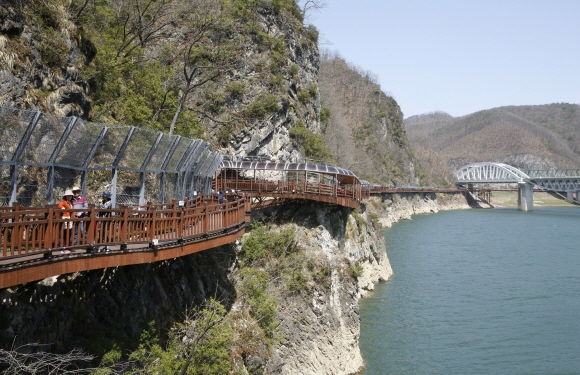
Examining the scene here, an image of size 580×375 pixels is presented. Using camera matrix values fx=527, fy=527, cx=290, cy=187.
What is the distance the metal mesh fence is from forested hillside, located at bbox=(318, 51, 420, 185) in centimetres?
9260

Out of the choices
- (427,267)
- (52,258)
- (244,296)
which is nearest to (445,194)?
(427,267)

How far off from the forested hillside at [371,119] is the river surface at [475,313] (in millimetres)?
60108

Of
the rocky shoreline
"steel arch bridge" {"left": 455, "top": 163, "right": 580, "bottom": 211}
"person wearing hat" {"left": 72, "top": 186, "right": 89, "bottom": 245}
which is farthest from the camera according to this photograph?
"steel arch bridge" {"left": 455, "top": 163, "right": 580, "bottom": 211}

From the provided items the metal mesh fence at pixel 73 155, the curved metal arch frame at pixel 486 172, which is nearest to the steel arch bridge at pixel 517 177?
the curved metal arch frame at pixel 486 172

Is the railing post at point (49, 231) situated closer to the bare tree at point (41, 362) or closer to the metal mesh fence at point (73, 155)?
the bare tree at point (41, 362)

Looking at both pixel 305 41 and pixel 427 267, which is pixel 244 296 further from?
pixel 305 41

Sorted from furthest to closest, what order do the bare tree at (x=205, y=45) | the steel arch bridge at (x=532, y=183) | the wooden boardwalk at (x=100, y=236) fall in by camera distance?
the steel arch bridge at (x=532, y=183) < the bare tree at (x=205, y=45) < the wooden boardwalk at (x=100, y=236)

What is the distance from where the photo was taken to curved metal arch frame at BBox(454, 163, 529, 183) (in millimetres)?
161250

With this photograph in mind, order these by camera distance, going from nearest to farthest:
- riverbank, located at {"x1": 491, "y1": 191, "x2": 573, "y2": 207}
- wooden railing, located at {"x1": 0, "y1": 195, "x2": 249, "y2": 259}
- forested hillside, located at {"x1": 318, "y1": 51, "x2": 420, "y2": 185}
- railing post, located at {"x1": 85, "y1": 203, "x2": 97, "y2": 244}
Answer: wooden railing, located at {"x1": 0, "y1": 195, "x2": 249, "y2": 259}, railing post, located at {"x1": 85, "y1": 203, "x2": 97, "y2": 244}, forested hillside, located at {"x1": 318, "y1": 51, "x2": 420, "y2": 185}, riverbank, located at {"x1": 491, "y1": 191, "x2": 573, "y2": 207}

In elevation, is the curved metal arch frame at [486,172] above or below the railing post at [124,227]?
above

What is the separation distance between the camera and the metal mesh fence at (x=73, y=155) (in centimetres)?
1200

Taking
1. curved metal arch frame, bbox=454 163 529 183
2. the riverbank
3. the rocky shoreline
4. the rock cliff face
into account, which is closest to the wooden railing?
the rock cliff face

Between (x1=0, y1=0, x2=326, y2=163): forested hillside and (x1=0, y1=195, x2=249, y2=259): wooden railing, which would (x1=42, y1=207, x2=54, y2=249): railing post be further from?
(x1=0, y1=0, x2=326, y2=163): forested hillside

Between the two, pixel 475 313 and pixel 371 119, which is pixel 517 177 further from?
pixel 475 313
